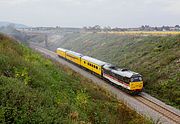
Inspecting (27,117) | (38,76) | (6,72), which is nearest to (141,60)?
(38,76)

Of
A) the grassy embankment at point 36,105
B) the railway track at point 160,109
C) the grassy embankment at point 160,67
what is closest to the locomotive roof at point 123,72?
the railway track at point 160,109

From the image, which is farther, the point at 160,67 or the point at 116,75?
the point at 160,67

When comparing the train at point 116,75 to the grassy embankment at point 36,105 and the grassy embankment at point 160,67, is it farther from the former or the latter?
the grassy embankment at point 36,105

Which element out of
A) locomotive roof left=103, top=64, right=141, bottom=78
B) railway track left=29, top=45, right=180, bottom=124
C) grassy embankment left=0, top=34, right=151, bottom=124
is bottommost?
railway track left=29, top=45, right=180, bottom=124

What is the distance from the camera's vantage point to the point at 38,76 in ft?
53.4

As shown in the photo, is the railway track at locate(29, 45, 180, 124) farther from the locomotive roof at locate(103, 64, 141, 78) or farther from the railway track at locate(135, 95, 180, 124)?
the locomotive roof at locate(103, 64, 141, 78)

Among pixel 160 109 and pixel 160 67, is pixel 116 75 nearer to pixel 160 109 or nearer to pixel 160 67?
pixel 160 67

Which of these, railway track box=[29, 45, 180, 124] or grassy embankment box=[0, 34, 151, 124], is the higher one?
grassy embankment box=[0, 34, 151, 124]

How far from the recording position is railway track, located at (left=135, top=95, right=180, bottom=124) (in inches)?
805

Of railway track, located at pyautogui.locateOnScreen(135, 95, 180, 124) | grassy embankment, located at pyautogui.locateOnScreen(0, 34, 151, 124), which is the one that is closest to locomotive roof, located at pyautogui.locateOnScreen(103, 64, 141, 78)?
railway track, located at pyautogui.locateOnScreen(135, 95, 180, 124)

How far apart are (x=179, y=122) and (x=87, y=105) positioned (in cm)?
839

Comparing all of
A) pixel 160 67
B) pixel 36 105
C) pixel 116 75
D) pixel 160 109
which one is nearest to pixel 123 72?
pixel 116 75

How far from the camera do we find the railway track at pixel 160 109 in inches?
805

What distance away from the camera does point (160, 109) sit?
22859mm
